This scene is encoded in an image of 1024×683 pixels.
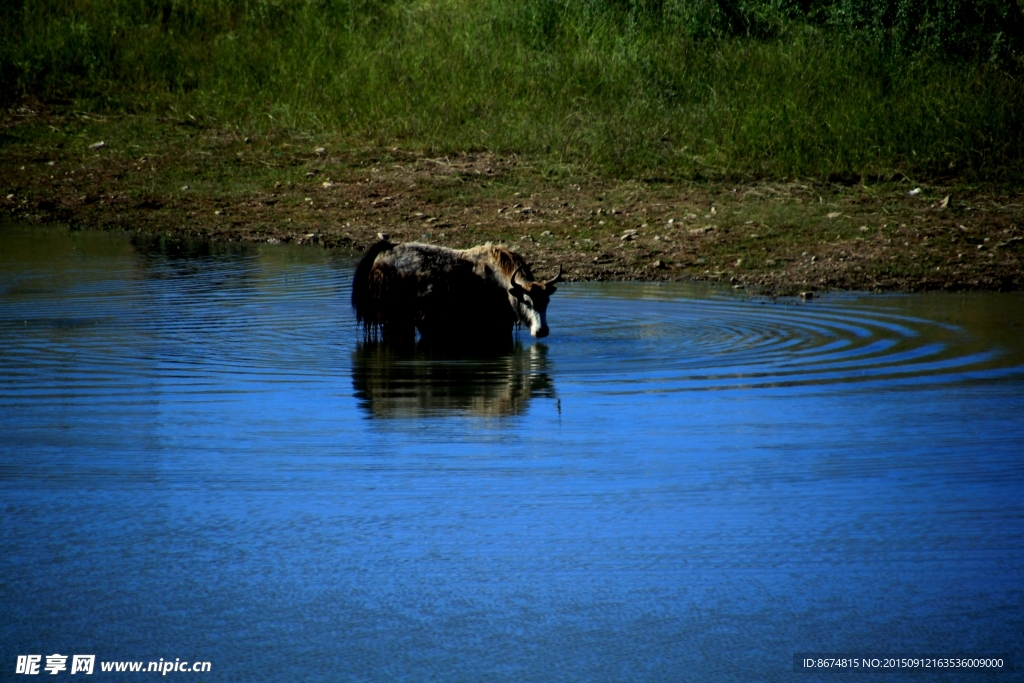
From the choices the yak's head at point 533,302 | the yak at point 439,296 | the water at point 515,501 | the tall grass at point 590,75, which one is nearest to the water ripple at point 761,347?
the water at point 515,501

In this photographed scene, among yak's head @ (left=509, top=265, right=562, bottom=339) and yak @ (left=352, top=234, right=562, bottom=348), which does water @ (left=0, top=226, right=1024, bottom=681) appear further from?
yak @ (left=352, top=234, right=562, bottom=348)

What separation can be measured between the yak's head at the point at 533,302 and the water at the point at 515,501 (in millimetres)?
166

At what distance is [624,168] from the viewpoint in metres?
17.5

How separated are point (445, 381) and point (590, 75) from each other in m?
11.8

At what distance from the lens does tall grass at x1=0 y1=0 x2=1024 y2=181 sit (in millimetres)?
17484

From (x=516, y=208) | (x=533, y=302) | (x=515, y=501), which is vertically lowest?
(x=515, y=501)

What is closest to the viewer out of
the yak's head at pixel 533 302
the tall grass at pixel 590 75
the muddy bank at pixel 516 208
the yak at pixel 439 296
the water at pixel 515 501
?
the water at pixel 515 501

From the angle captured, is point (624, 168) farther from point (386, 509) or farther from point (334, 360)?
point (386, 509)

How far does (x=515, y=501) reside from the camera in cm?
598

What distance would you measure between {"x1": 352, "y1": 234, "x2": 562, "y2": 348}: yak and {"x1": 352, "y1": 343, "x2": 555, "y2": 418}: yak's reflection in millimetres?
524

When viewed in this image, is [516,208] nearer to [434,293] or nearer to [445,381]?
[434,293]

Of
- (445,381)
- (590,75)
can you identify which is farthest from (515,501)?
(590,75)

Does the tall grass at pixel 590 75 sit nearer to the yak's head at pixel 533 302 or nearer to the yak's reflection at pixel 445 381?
the yak's head at pixel 533 302

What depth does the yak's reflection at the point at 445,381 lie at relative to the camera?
8059mm
